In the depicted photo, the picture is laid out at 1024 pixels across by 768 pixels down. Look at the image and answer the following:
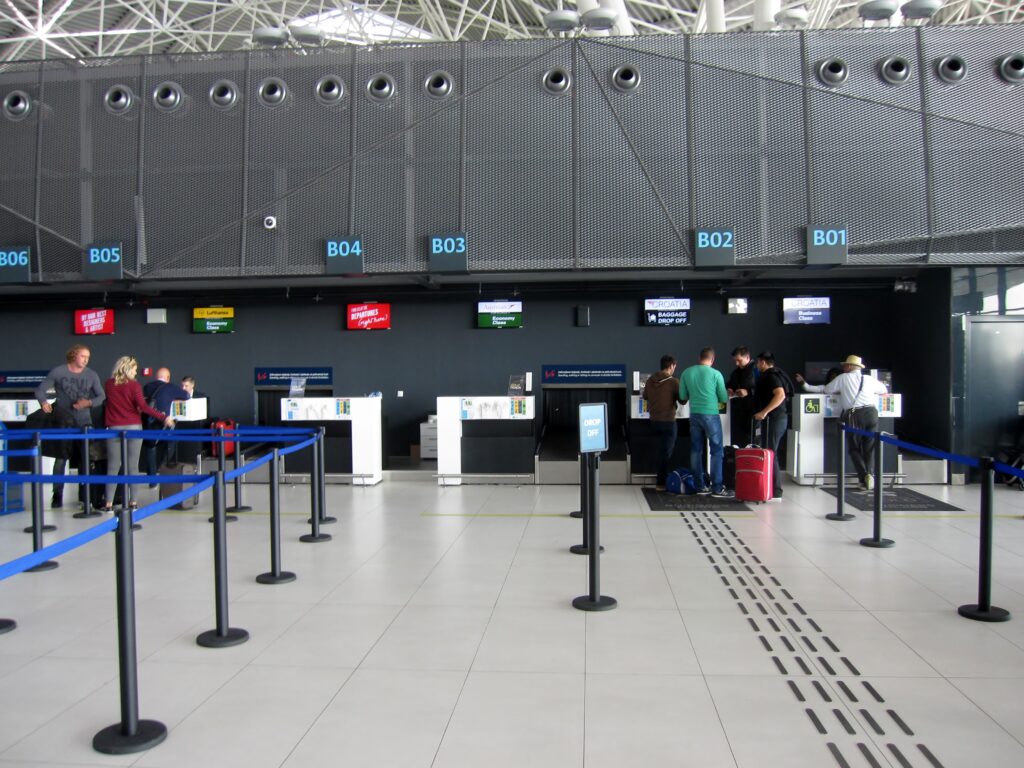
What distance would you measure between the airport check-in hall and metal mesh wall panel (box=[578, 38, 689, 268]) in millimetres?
39

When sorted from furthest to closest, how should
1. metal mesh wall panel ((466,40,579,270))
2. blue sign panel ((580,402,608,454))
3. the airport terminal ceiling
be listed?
the airport terminal ceiling → metal mesh wall panel ((466,40,579,270)) → blue sign panel ((580,402,608,454))

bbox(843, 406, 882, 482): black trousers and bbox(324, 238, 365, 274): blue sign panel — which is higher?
bbox(324, 238, 365, 274): blue sign panel

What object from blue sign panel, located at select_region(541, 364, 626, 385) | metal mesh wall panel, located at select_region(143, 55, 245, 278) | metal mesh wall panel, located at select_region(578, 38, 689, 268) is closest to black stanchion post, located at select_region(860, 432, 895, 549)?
metal mesh wall panel, located at select_region(578, 38, 689, 268)

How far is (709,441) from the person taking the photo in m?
8.86

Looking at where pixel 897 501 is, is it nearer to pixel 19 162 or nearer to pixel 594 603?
pixel 594 603

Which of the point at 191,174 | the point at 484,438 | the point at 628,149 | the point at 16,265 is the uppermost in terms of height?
the point at 628,149

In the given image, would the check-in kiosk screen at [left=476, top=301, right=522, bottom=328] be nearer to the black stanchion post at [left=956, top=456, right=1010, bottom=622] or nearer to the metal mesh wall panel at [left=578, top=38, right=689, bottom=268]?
the metal mesh wall panel at [left=578, top=38, right=689, bottom=268]

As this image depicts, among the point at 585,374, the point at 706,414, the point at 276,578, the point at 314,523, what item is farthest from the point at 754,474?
the point at 276,578

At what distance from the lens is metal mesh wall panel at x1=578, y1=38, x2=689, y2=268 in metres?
9.39

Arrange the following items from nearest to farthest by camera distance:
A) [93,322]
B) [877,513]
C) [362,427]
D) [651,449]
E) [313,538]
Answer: [877,513] < [313,538] < [362,427] < [651,449] < [93,322]

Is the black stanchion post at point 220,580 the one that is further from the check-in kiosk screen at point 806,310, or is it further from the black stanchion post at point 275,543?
the check-in kiosk screen at point 806,310

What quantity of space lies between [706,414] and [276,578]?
5.28m

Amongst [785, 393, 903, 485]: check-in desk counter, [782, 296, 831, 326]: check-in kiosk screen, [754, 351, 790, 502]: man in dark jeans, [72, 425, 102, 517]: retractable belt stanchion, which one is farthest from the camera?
[782, 296, 831, 326]: check-in kiosk screen

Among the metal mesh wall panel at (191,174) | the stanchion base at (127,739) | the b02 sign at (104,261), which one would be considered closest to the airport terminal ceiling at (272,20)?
the metal mesh wall panel at (191,174)
